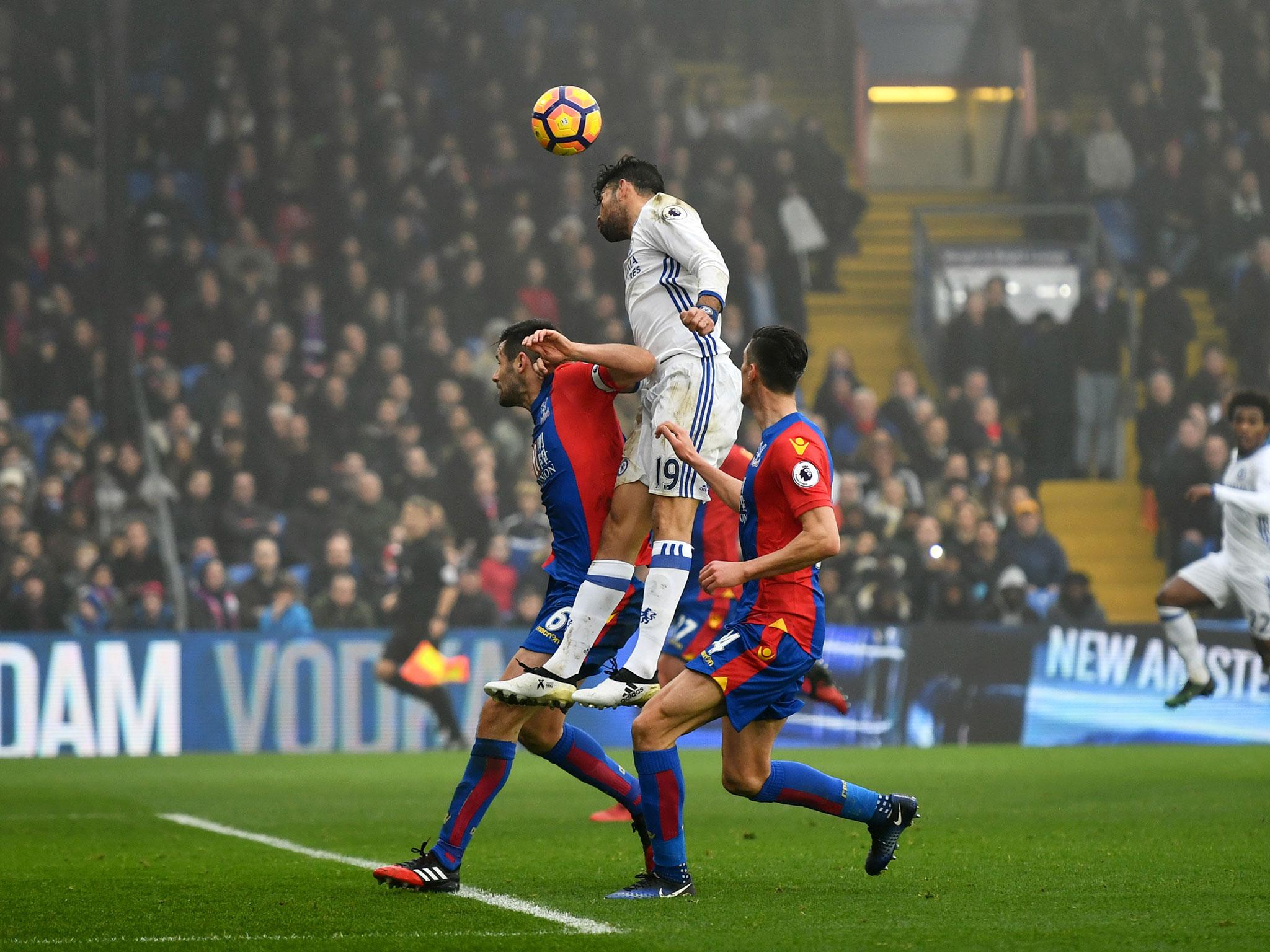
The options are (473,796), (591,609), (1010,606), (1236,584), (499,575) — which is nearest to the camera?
(473,796)

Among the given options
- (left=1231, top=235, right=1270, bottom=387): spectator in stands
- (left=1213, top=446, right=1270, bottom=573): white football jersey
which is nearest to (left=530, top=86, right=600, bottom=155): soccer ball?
(left=1213, top=446, right=1270, bottom=573): white football jersey

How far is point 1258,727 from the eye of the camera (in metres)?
15.5

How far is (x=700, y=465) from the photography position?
6.24m

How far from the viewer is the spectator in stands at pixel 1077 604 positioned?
16016mm

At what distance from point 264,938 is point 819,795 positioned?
2031 millimetres

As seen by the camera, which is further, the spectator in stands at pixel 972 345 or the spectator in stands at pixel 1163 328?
the spectator in stands at pixel 1163 328

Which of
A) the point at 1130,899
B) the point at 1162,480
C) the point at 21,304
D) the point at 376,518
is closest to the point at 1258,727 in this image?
the point at 1162,480

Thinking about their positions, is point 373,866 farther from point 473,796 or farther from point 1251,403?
point 1251,403

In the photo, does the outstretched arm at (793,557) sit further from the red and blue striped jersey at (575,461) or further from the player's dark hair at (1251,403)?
the player's dark hair at (1251,403)

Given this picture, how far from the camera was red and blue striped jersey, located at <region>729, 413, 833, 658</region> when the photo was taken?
606 cm

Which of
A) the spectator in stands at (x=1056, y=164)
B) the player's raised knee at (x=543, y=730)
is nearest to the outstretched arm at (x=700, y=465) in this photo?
the player's raised knee at (x=543, y=730)

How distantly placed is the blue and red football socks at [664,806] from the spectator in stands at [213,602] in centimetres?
1010

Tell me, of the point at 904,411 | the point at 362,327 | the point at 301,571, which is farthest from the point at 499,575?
the point at 904,411

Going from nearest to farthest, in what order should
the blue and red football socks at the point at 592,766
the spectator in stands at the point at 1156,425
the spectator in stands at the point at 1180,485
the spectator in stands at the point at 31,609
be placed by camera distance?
the blue and red football socks at the point at 592,766 → the spectator in stands at the point at 31,609 → the spectator in stands at the point at 1180,485 → the spectator in stands at the point at 1156,425
